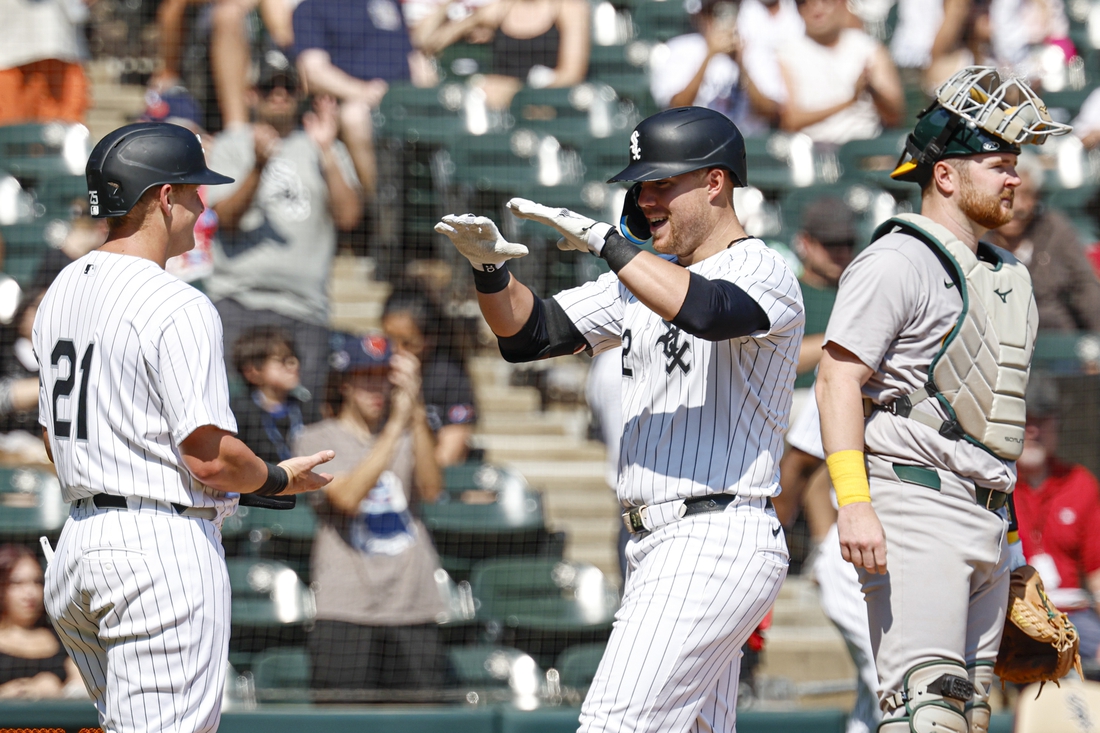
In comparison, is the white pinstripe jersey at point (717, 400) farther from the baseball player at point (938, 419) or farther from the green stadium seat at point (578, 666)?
the green stadium seat at point (578, 666)

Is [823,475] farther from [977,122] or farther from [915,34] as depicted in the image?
[915,34]

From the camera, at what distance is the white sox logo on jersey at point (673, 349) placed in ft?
8.80

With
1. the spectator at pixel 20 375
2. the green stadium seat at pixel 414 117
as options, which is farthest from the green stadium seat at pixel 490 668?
the green stadium seat at pixel 414 117

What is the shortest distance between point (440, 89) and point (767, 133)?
1.83 m

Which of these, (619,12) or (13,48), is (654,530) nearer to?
(13,48)

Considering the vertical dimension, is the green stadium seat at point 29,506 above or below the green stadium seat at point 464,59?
below

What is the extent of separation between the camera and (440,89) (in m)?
7.12

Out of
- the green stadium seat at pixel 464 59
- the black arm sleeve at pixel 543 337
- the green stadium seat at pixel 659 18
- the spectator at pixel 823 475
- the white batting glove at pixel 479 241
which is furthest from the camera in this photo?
the green stadium seat at pixel 659 18

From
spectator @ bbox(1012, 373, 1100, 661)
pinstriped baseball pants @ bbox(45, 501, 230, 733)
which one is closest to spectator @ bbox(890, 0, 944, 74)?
spectator @ bbox(1012, 373, 1100, 661)

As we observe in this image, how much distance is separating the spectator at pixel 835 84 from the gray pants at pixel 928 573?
4637 millimetres

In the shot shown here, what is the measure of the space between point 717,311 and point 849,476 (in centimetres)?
57

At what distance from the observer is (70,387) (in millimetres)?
2570

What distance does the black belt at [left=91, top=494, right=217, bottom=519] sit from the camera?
8.29 feet

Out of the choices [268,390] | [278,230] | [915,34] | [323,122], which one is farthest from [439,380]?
[915,34]
